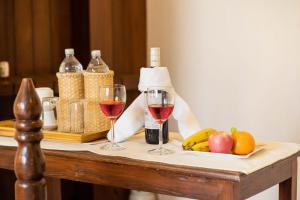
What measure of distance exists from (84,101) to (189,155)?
0.48m

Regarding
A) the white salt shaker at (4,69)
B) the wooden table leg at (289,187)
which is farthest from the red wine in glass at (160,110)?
the white salt shaker at (4,69)

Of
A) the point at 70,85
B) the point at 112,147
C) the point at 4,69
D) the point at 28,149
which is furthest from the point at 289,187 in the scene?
the point at 4,69

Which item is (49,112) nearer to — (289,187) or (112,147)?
(112,147)

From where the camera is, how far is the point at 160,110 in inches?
64.1

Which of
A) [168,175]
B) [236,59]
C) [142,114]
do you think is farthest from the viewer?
[236,59]

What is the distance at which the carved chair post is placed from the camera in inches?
44.5

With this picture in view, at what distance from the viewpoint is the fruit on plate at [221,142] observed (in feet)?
5.21

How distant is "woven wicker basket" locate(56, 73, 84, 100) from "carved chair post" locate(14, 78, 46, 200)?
2.59ft

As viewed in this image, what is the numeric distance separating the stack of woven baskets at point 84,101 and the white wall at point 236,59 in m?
1.12

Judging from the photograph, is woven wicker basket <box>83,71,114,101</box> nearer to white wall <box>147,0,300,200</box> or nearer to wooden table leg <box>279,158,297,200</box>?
wooden table leg <box>279,158,297,200</box>

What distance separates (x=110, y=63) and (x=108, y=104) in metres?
1.33

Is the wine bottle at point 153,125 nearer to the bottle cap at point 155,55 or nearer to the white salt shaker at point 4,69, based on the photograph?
the bottle cap at point 155,55

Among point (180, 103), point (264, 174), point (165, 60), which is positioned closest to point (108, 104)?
point (180, 103)

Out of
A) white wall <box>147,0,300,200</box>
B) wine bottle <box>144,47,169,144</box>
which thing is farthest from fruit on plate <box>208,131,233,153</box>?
white wall <box>147,0,300,200</box>
